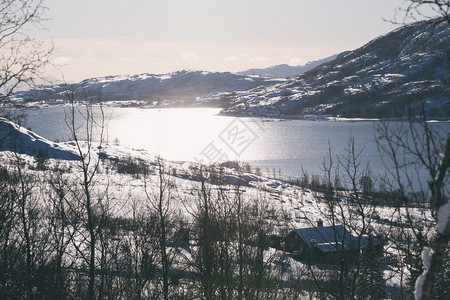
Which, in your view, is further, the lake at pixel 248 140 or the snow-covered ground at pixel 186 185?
the lake at pixel 248 140

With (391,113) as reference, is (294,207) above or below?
below

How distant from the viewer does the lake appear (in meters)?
74.6

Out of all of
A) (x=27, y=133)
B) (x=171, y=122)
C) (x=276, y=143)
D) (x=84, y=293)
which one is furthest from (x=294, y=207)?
(x=171, y=122)

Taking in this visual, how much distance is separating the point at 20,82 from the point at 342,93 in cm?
17745

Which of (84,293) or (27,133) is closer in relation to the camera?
(84,293)

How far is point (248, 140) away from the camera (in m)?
104

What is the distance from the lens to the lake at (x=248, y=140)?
74.6 metres

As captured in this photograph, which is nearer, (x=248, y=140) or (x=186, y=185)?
(x=186, y=185)

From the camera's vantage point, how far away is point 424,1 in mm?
2980

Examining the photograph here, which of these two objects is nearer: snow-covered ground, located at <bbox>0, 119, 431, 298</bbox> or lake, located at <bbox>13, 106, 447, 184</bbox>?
snow-covered ground, located at <bbox>0, 119, 431, 298</bbox>

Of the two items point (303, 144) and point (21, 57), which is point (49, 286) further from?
point (303, 144)

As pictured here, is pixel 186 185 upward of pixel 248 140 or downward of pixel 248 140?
downward

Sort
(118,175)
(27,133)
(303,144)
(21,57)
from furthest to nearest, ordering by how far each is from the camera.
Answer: (303,144), (27,133), (118,175), (21,57)

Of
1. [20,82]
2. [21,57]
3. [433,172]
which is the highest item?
[21,57]
